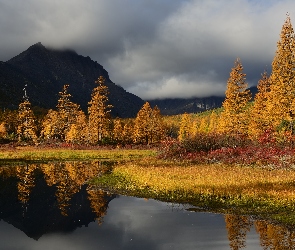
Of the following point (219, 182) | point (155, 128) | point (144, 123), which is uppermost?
point (144, 123)

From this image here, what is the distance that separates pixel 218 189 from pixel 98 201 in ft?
22.0

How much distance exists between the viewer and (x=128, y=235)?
41.1ft

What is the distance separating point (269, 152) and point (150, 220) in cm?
2021

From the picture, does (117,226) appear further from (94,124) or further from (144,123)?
(144,123)

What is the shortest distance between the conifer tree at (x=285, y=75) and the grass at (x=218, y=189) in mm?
22991

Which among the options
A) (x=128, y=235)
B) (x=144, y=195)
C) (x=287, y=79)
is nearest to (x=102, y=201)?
(x=144, y=195)

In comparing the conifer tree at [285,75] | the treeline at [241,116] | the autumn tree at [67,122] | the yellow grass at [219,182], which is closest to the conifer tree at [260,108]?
the treeline at [241,116]

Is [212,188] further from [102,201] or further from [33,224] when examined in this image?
[33,224]

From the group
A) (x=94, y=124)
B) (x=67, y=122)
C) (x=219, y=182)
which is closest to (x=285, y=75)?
(x=219, y=182)

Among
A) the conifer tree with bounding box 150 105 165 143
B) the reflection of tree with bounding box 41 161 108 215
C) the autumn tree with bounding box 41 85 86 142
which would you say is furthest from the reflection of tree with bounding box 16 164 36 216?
the autumn tree with bounding box 41 85 86 142

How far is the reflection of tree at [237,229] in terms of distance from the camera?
36.9 feet

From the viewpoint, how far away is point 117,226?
13.7 metres

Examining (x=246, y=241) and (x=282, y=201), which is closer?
(x=246, y=241)

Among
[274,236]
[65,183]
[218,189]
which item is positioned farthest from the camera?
[65,183]
